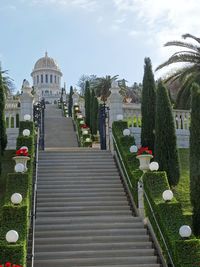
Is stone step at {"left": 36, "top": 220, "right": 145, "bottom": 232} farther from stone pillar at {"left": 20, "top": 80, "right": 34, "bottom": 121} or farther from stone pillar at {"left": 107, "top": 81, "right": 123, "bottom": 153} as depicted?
stone pillar at {"left": 20, "top": 80, "right": 34, "bottom": 121}

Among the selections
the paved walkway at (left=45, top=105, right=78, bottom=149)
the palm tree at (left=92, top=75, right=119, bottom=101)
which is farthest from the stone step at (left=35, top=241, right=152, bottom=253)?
the palm tree at (left=92, top=75, right=119, bottom=101)

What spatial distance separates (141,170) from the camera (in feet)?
49.8

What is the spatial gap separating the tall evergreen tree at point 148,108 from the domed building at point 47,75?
8177 cm

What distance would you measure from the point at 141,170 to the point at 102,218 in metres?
2.19

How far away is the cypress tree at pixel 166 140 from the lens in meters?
16.3

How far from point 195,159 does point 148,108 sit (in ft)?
21.0

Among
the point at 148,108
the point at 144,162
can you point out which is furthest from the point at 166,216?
the point at 148,108

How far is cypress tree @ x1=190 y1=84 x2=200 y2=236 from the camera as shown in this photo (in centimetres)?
1264

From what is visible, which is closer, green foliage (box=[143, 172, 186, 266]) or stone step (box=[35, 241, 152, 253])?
green foliage (box=[143, 172, 186, 266])

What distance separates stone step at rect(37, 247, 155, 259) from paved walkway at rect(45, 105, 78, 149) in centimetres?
1188

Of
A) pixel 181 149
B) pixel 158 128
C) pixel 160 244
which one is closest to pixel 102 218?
pixel 160 244

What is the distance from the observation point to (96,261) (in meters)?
11.7

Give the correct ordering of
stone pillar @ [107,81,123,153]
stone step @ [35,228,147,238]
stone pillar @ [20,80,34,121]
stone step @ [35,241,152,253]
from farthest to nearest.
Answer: stone pillar @ [107,81,123,153] → stone pillar @ [20,80,34,121] → stone step @ [35,228,147,238] → stone step @ [35,241,152,253]

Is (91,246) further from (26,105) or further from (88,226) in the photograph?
(26,105)
